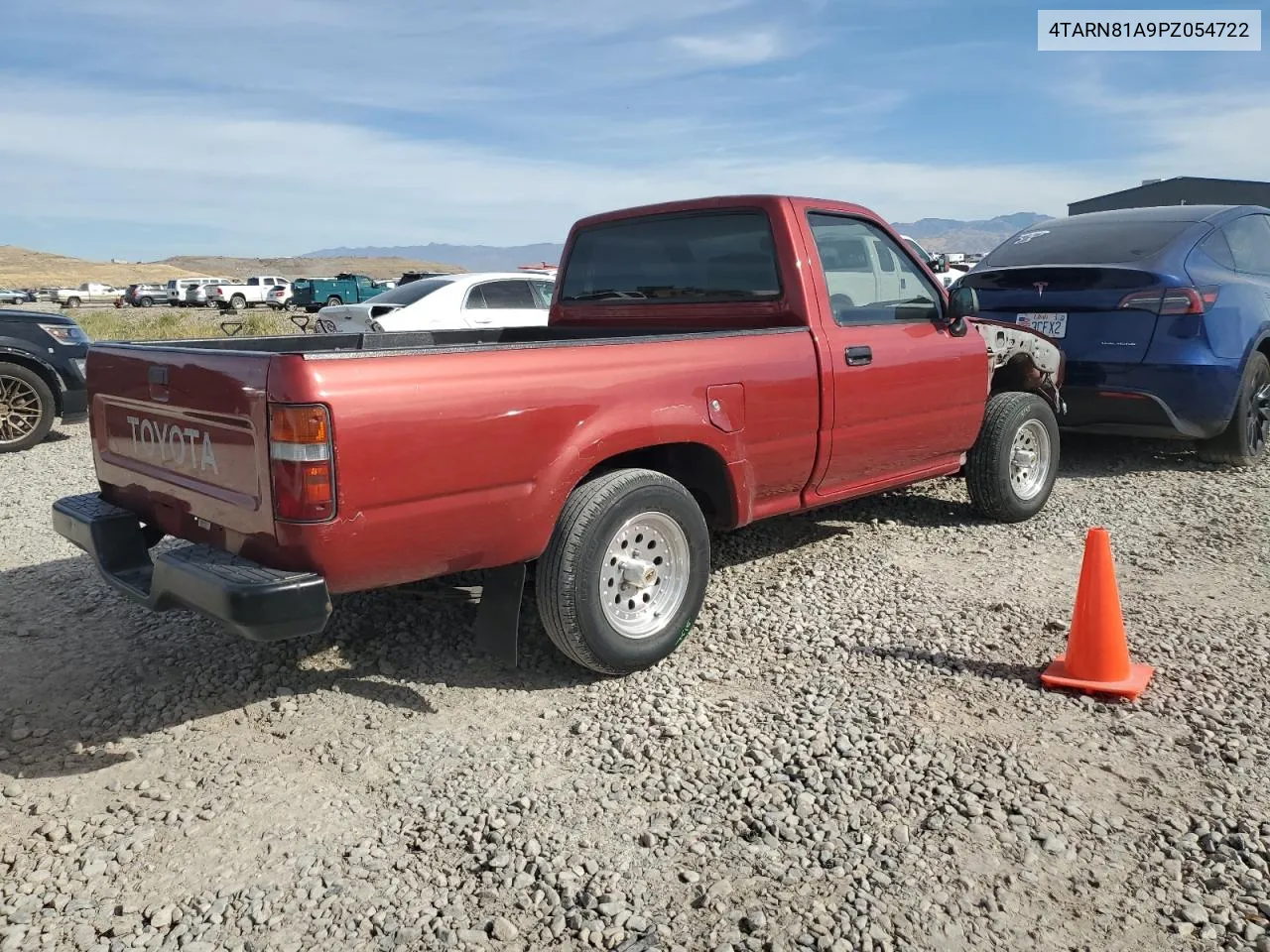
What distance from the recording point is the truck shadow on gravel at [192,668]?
3512 mm

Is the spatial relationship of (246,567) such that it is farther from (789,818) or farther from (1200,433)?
(1200,433)

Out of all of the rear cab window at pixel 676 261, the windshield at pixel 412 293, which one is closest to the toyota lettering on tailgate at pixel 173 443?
the rear cab window at pixel 676 261

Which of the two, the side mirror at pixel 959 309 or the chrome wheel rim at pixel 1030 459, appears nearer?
the side mirror at pixel 959 309

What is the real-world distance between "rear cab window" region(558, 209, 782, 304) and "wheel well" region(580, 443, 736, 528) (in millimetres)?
Answer: 907

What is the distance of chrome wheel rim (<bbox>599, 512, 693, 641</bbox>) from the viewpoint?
3.72 m

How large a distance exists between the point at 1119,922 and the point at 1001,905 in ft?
0.87

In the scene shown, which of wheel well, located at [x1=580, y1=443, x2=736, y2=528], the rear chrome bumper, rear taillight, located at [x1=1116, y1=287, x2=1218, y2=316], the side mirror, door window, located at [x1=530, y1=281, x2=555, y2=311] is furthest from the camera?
door window, located at [x1=530, y1=281, x2=555, y2=311]

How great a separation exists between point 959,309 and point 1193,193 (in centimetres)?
3572

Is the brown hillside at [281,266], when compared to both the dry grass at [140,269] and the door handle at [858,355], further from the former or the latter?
the door handle at [858,355]

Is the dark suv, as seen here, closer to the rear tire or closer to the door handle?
the door handle

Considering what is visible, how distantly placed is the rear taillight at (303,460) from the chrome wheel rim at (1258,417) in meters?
6.68

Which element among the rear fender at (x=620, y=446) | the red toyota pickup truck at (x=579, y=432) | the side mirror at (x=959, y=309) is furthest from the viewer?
the side mirror at (x=959, y=309)

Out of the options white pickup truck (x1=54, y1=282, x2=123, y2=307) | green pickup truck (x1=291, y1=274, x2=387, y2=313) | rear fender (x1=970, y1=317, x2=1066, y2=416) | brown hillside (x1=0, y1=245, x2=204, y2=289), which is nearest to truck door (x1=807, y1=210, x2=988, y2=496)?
rear fender (x1=970, y1=317, x2=1066, y2=416)

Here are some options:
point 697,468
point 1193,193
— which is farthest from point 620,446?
point 1193,193
